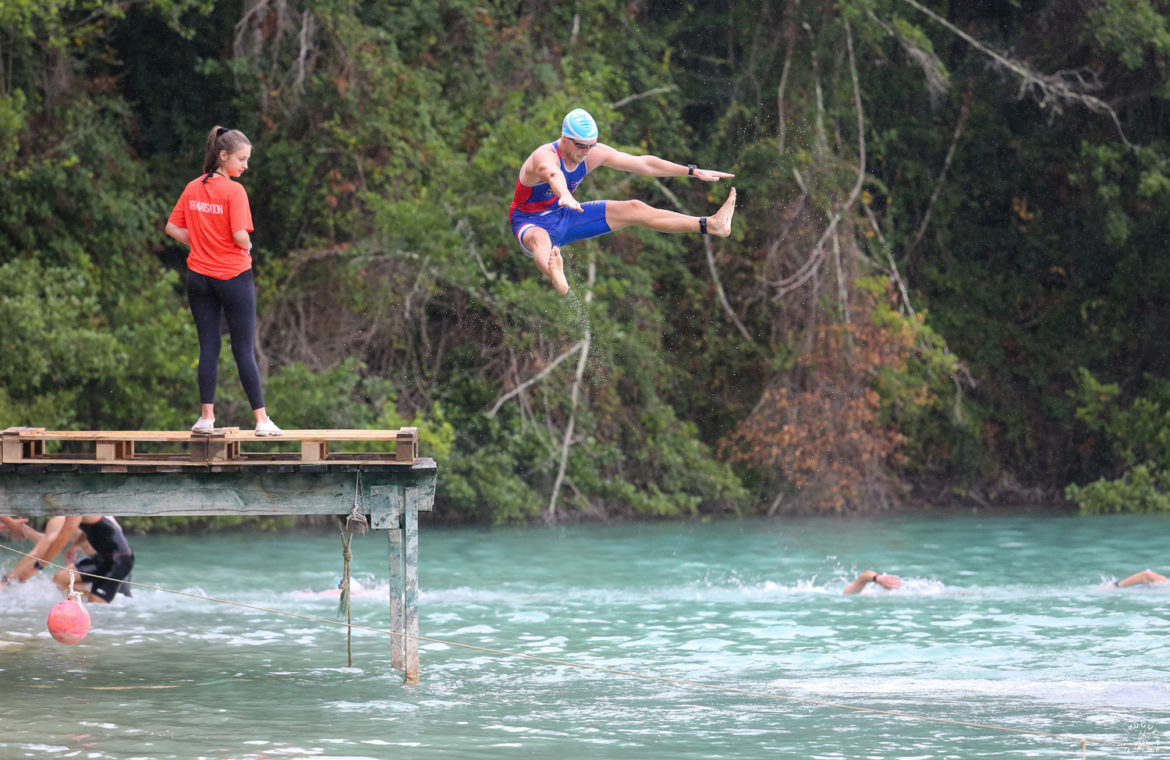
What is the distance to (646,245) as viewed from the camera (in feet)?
79.6

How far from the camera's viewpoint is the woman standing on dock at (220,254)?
1013 centimetres

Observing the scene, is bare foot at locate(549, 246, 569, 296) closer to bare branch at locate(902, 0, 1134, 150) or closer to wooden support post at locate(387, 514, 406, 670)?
wooden support post at locate(387, 514, 406, 670)

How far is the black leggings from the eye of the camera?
10289 millimetres

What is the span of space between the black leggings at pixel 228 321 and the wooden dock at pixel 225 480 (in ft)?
1.55

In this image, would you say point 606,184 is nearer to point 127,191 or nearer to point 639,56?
point 639,56

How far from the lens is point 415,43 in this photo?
907 inches

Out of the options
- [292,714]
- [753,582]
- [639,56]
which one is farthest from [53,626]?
[639,56]

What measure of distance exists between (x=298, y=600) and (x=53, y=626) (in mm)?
4949

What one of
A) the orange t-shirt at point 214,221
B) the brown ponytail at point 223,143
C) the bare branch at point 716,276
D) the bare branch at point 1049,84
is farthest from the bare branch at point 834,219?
the brown ponytail at point 223,143

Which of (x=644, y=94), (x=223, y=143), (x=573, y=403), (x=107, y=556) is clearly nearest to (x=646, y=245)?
(x=644, y=94)

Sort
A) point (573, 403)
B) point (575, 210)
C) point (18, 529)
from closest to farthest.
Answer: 1. point (575, 210)
2. point (18, 529)
3. point (573, 403)

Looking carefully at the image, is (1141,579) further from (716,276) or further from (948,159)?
(948,159)

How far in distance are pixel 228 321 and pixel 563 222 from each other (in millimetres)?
2463

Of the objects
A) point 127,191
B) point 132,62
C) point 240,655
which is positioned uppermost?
point 132,62
